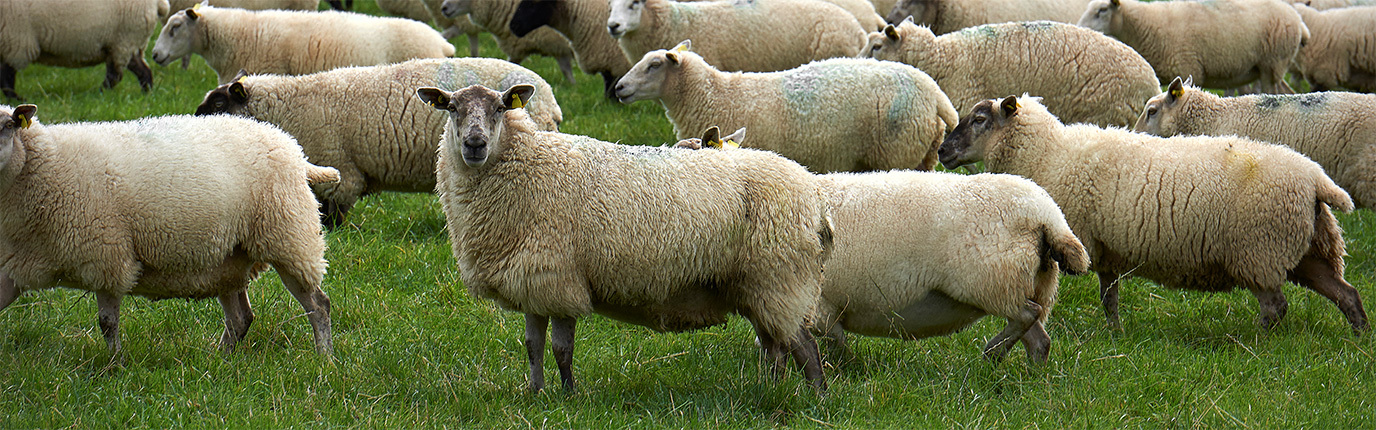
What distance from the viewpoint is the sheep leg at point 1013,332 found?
479 cm

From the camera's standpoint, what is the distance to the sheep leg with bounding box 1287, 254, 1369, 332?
555 cm

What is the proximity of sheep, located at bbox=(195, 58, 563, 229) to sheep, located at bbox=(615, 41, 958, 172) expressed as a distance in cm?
121

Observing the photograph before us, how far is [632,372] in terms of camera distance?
16.1 ft

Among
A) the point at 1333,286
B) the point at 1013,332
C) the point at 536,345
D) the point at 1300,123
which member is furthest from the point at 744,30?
the point at 536,345

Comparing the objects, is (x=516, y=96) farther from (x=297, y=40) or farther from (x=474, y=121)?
(x=297, y=40)

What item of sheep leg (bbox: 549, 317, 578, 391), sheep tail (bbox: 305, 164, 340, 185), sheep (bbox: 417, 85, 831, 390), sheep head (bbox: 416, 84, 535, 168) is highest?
sheep head (bbox: 416, 84, 535, 168)

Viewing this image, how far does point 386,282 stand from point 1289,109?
523cm

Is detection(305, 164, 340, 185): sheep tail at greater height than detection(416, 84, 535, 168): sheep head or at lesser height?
lesser

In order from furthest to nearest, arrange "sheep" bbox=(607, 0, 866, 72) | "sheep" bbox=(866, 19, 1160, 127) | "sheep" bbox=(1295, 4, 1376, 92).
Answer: "sheep" bbox=(1295, 4, 1376, 92) → "sheep" bbox=(607, 0, 866, 72) → "sheep" bbox=(866, 19, 1160, 127)

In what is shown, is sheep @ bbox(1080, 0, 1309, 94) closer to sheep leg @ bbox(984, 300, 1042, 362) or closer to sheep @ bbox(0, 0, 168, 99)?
sheep leg @ bbox(984, 300, 1042, 362)

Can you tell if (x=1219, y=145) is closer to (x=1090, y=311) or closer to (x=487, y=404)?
(x=1090, y=311)

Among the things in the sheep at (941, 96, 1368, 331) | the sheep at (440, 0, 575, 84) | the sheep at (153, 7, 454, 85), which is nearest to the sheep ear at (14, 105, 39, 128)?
the sheep at (941, 96, 1368, 331)

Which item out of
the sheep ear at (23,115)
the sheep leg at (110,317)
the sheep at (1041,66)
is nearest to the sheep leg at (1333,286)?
the sheep at (1041,66)

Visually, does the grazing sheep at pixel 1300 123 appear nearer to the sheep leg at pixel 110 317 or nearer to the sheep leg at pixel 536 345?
the sheep leg at pixel 536 345
